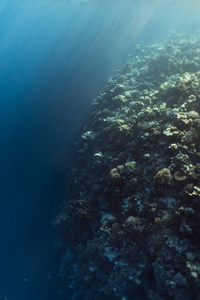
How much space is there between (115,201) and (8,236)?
1291 cm

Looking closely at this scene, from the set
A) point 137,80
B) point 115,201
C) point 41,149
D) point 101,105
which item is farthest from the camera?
point 41,149

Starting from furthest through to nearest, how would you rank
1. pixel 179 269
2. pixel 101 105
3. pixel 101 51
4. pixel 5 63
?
1. pixel 5 63
2. pixel 101 51
3. pixel 101 105
4. pixel 179 269

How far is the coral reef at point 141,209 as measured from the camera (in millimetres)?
5285

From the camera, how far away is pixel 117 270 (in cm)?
659

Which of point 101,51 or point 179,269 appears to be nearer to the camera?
point 179,269

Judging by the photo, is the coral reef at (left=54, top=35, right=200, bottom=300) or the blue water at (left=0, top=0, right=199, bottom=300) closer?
the coral reef at (left=54, top=35, right=200, bottom=300)

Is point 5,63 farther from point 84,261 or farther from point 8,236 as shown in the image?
point 84,261

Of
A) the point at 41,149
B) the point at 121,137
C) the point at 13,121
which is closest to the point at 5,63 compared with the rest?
the point at 13,121

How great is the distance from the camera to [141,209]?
6.60 metres

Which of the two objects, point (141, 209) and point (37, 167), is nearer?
point (141, 209)

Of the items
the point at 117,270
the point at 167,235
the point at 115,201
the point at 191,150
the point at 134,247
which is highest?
the point at 191,150

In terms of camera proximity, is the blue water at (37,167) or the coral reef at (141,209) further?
the blue water at (37,167)

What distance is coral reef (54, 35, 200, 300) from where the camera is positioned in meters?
5.29

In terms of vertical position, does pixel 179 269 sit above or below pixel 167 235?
below
